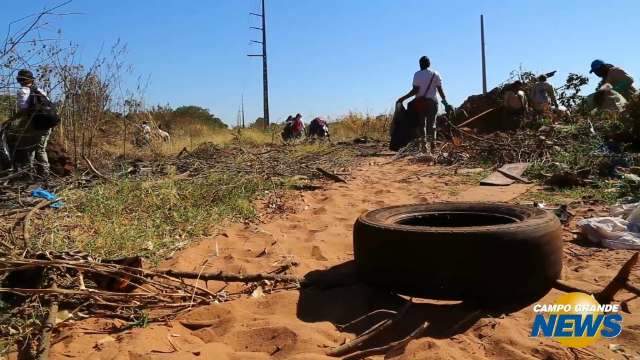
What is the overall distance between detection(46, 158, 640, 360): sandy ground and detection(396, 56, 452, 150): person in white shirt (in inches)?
227

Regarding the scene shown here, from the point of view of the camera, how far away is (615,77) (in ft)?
30.1

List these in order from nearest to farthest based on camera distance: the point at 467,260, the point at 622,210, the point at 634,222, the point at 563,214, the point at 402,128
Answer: the point at 467,260, the point at 634,222, the point at 622,210, the point at 563,214, the point at 402,128

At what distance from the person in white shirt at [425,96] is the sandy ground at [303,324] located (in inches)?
227

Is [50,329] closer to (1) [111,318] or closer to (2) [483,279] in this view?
(1) [111,318]

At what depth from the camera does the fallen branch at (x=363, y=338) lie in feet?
7.16

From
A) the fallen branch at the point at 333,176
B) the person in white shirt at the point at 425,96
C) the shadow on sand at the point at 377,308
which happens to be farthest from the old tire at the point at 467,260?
the person in white shirt at the point at 425,96

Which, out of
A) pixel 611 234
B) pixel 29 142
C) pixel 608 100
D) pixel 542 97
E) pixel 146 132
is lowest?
pixel 611 234

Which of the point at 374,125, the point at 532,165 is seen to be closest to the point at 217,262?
the point at 532,165

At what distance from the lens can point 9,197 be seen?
17.7 feet

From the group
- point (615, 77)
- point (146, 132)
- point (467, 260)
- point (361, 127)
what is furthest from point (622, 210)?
point (361, 127)

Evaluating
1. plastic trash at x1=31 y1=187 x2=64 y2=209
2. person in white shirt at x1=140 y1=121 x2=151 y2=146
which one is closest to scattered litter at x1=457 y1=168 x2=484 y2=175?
plastic trash at x1=31 y1=187 x2=64 y2=209

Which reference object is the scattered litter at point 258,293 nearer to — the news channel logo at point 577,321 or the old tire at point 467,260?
the old tire at point 467,260

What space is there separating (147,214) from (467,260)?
3.11 metres

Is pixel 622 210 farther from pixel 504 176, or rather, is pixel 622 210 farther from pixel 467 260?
pixel 504 176
